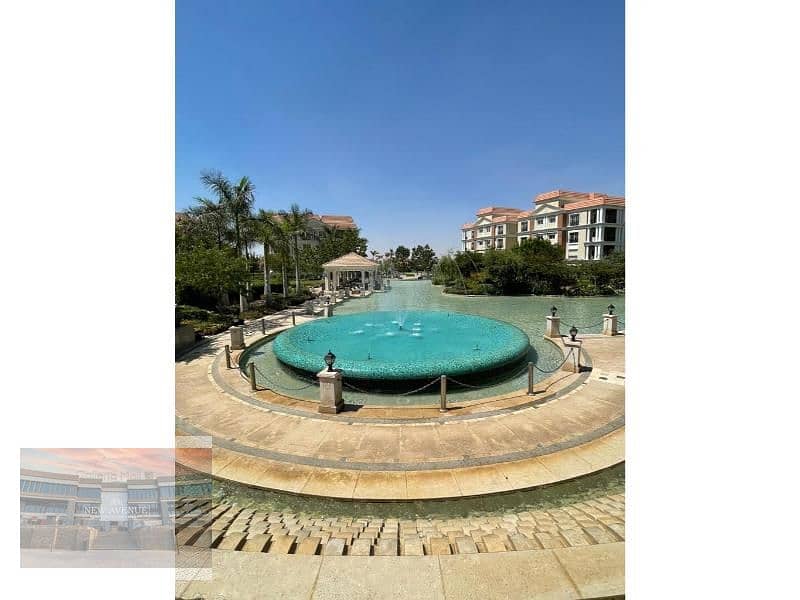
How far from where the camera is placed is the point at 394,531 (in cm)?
442

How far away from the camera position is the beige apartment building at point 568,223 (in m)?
52.2

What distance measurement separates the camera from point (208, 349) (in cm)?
1424

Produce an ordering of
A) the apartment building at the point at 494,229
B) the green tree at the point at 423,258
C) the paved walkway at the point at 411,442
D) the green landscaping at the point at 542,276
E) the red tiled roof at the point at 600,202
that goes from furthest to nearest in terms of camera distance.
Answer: the green tree at the point at 423,258 < the apartment building at the point at 494,229 < the red tiled roof at the point at 600,202 < the green landscaping at the point at 542,276 < the paved walkway at the point at 411,442

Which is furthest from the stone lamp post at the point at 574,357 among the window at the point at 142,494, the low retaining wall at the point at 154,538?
the window at the point at 142,494

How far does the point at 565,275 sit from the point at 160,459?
3951cm

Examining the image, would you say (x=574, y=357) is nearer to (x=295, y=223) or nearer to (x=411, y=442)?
(x=411, y=442)

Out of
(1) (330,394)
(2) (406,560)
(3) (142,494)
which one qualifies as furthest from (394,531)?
(1) (330,394)

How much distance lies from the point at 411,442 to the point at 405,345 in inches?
296

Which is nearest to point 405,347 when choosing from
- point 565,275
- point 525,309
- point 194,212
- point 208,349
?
point 208,349

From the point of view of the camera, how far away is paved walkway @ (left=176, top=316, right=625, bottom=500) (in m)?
5.32

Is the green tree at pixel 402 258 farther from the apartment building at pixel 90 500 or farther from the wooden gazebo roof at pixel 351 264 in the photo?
the apartment building at pixel 90 500

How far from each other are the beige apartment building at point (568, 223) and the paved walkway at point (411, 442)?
1937 inches

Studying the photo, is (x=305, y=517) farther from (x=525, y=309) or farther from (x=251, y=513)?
(x=525, y=309)

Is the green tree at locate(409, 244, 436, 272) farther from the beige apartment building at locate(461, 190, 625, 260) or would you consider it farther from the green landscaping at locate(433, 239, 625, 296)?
the green landscaping at locate(433, 239, 625, 296)
